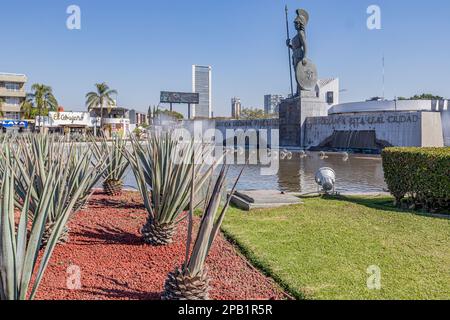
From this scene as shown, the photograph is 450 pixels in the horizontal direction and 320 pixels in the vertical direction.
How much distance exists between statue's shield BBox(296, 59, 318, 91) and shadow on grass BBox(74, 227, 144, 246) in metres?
31.1

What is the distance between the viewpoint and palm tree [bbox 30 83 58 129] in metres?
61.1

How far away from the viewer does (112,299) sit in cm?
352

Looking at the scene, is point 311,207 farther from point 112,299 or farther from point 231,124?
point 231,124

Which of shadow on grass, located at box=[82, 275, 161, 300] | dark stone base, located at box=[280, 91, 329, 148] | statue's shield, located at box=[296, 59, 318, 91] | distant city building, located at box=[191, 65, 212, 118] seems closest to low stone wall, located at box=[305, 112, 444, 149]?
dark stone base, located at box=[280, 91, 329, 148]

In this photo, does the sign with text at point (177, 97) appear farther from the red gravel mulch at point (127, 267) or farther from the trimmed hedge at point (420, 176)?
the red gravel mulch at point (127, 267)

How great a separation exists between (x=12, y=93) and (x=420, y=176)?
60883 millimetres

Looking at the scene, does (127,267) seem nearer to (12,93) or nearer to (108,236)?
(108,236)

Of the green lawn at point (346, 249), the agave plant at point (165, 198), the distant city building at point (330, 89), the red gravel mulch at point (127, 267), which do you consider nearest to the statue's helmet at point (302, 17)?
the green lawn at point (346, 249)

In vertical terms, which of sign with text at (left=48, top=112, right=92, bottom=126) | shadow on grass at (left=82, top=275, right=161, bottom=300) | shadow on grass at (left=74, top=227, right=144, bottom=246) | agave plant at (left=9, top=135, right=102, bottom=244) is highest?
sign with text at (left=48, top=112, right=92, bottom=126)

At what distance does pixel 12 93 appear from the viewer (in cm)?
5641

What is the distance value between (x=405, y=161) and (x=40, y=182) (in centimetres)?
698

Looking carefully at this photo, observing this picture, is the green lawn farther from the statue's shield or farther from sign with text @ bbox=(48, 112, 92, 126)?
sign with text @ bbox=(48, 112, 92, 126)

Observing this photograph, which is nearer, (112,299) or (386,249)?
(112,299)

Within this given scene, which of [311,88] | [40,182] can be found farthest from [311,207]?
[311,88]
